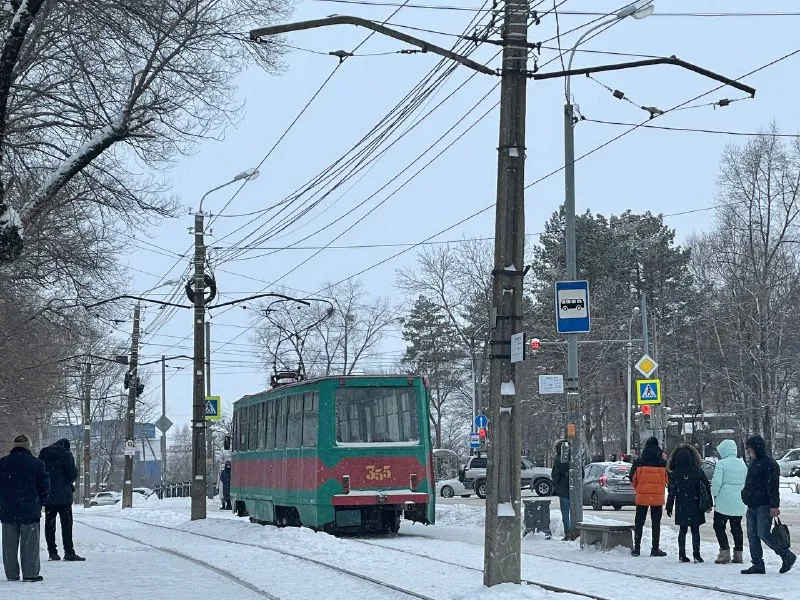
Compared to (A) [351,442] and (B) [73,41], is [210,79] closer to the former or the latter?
(B) [73,41]

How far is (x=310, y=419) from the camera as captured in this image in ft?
76.7

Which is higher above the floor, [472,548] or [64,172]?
[64,172]

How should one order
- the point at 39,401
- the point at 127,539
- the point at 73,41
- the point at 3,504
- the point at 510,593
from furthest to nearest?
the point at 39,401 < the point at 127,539 < the point at 73,41 < the point at 3,504 < the point at 510,593

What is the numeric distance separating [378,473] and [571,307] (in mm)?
5815

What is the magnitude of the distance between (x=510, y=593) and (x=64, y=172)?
821cm

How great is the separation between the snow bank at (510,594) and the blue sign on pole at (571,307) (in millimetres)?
6386

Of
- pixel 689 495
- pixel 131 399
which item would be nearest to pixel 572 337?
pixel 689 495

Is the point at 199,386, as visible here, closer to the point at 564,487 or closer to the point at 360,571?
the point at 564,487

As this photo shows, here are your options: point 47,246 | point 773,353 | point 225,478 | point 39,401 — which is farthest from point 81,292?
point 773,353

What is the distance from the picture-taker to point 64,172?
54.9 ft

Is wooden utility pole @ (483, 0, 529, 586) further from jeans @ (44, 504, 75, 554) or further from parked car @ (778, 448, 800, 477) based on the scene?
parked car @ (778, 448, 800, 477)

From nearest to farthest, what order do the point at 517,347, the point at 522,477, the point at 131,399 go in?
the point at 517,347 → the point at 522,477 → the point at 131,399

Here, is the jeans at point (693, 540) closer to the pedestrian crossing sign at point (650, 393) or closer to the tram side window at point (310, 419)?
the tram side window at point (310, 419)

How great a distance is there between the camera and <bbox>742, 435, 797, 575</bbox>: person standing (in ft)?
49.2
